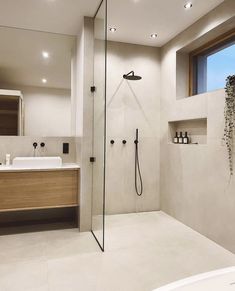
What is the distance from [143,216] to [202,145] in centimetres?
150

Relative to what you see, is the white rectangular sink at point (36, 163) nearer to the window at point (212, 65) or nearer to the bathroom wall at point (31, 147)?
the bathroom wall at point (31, 147)

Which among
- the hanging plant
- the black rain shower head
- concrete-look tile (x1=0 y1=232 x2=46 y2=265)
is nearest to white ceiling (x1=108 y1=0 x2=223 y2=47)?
the black rain shower head

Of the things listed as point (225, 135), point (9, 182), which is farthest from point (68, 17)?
point (225, 135)

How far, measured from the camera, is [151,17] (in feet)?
10.2

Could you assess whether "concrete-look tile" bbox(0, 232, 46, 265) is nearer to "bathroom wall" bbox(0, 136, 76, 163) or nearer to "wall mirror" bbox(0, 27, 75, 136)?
"bathroom wall" bbox(0, 136, 76, 163)

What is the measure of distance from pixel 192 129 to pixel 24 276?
2720mm

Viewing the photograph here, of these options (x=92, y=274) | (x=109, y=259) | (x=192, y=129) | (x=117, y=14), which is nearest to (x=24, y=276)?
(x=92, y=274)

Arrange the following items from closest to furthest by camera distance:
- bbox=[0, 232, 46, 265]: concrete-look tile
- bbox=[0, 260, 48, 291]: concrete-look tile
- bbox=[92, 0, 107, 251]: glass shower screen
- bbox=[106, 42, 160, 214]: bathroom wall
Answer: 1. bbox=[0, 260, 48, 291]: concrete-look tile
2. bbox=[0, 232, 46, 265]: concrete-look tile
3. bbox=[92, 0, 107, 251]: glass shower screen
4. bbox=[106, 42, 160, 214]: bathroom wall

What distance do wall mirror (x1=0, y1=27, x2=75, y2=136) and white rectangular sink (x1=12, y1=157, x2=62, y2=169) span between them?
54 centimetres

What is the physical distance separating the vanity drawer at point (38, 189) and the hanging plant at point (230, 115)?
6.15 feet

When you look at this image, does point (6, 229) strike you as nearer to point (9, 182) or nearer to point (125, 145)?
point (9, 182)

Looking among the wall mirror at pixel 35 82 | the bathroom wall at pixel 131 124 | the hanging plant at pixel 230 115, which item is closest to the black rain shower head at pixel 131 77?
the bathroom wall at pixel 131 124

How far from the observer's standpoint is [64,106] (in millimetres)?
3623

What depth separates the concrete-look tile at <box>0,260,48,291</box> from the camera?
1.98 meters
